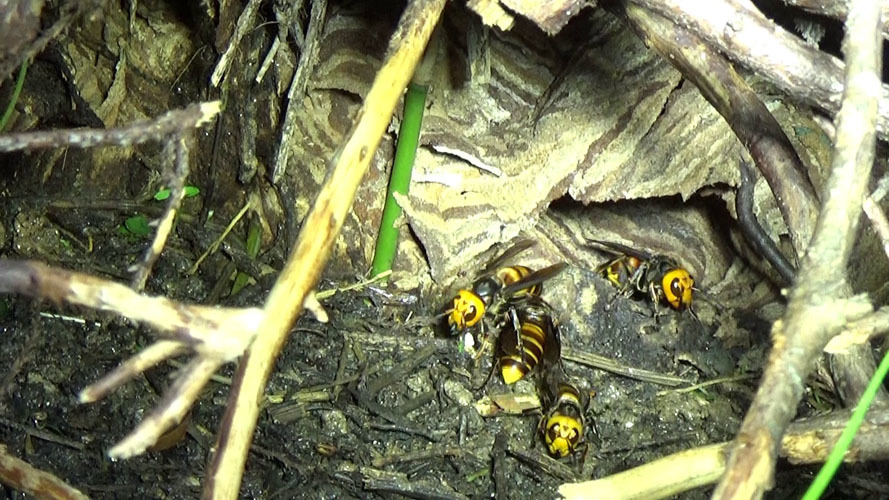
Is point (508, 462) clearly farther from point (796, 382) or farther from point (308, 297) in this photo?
point (796, 382)

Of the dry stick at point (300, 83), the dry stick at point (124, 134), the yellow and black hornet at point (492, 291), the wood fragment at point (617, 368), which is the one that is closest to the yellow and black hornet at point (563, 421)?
the wood fragment at point (617, 368)

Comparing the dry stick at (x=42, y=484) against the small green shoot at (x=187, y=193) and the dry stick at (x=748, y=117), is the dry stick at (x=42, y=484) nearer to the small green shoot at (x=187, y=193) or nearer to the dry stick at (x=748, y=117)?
the dry stick at (x=748, y=117)

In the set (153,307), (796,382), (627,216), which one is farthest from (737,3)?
(627,216)

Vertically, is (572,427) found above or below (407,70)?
below

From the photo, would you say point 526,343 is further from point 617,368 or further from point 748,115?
point 748,115

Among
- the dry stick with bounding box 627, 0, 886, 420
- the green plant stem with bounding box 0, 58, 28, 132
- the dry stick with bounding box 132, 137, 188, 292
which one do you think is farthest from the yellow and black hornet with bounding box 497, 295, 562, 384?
the dry stick with bounding box 132, 137, 188, 292

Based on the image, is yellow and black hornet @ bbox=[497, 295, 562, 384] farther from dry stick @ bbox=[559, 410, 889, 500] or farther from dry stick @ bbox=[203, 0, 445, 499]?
dry stick @ bbox=[559, 410, 889, 500]

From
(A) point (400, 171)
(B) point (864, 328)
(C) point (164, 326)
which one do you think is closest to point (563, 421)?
(A) point (400, 171)
